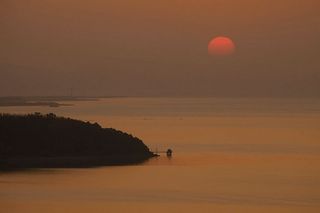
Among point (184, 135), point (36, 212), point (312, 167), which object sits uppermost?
point (184, 135)

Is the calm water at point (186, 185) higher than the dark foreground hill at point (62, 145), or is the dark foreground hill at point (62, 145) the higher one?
the dark foreground hill at point (62, 145)

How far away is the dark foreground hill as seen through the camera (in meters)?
58.3

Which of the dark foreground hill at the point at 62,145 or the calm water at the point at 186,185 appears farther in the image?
the dark foreground hill at the point at 62,145

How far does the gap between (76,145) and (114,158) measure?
3196 millimetres

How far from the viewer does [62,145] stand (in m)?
60.7

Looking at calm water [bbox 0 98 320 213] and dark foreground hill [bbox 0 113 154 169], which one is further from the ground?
dark foreground hill [bbox 0 113 154 169]

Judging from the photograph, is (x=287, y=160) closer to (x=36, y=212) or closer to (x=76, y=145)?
(x=76, y=145)

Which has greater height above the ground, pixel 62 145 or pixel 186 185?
pixel 62 145

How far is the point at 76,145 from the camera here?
6097 cm

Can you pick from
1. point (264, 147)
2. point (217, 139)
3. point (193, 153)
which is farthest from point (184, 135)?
point (193, 153)

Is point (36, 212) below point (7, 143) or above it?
below

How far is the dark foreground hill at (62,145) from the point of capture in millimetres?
58287

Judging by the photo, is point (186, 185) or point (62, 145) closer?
point (186, 185)

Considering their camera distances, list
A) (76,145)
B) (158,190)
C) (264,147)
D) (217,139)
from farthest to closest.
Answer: (217,139) < (264,147) < (76,145) < (158,190)
